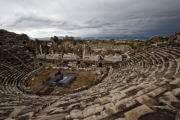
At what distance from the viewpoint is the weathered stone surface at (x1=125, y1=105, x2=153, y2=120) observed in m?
1.62

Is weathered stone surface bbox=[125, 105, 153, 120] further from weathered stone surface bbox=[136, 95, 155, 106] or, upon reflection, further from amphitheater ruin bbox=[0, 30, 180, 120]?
weathered stone surface bbox=[136, 95, 155, 106]

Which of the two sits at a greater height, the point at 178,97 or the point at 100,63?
the point at 178,97

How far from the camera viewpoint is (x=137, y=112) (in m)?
1.73

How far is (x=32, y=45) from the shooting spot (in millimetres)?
20469

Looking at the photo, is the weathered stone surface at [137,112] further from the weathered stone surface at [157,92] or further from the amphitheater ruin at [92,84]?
the weathered stone surface at [157,92]

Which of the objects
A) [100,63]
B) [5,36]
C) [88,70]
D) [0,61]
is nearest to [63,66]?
[88,70]

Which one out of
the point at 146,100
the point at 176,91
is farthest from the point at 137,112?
the point at 176,91

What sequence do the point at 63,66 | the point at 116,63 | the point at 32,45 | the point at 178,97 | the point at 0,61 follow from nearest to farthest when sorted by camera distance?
the point at 178,97 → the point at 0,61 → the point at 116,63 → the point at 63,66 → the point at 32,45

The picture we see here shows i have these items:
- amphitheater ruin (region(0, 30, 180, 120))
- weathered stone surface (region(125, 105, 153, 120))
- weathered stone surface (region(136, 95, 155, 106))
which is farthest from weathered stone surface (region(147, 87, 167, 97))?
weathered stone surface (region(125, 105, 153, 120))

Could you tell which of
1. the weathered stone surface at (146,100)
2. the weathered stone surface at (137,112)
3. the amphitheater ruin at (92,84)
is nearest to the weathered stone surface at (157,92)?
the amphitheater ruin at (92,84)

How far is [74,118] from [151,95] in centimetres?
213

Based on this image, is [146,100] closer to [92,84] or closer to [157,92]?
[157,92]

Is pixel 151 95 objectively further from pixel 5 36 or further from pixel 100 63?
pixel 5 36

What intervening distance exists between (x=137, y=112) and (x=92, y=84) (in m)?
8.66
